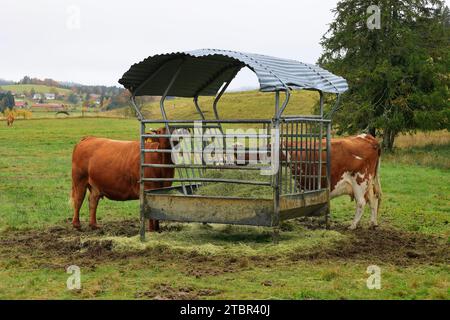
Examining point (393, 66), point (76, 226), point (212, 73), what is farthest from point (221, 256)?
point (393, 66)

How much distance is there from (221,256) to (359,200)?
3.64 m

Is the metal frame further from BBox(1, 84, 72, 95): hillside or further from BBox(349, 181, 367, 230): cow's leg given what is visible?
BBox(1, 84, 72, 95): hillside

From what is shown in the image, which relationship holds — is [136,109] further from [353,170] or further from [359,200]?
[359,200]

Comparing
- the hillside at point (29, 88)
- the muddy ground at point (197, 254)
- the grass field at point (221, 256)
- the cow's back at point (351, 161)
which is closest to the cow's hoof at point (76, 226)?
the grass field at point (221, 256)

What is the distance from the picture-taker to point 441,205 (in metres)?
14.2

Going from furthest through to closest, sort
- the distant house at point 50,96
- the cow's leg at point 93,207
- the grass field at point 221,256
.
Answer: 1. the distant house at point 50,96
2. the cow's leg at point 93,207
3. the grass field at point 221,256

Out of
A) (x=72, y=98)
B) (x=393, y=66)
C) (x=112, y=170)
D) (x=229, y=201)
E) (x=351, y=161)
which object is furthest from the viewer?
(x=72, y=98)

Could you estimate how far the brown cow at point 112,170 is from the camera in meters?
10.5

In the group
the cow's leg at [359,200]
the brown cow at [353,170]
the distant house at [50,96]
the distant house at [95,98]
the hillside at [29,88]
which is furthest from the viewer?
the hillside at [29,88]

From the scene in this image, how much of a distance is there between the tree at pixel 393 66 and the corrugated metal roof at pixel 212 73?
18.9 metres

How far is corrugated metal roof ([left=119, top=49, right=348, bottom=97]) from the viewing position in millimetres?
8953

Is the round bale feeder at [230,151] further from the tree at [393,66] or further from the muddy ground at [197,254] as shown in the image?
the tree at [393,66]

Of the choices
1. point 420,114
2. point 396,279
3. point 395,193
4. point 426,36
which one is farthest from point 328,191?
point 426,36

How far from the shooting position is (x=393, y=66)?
30328mm
